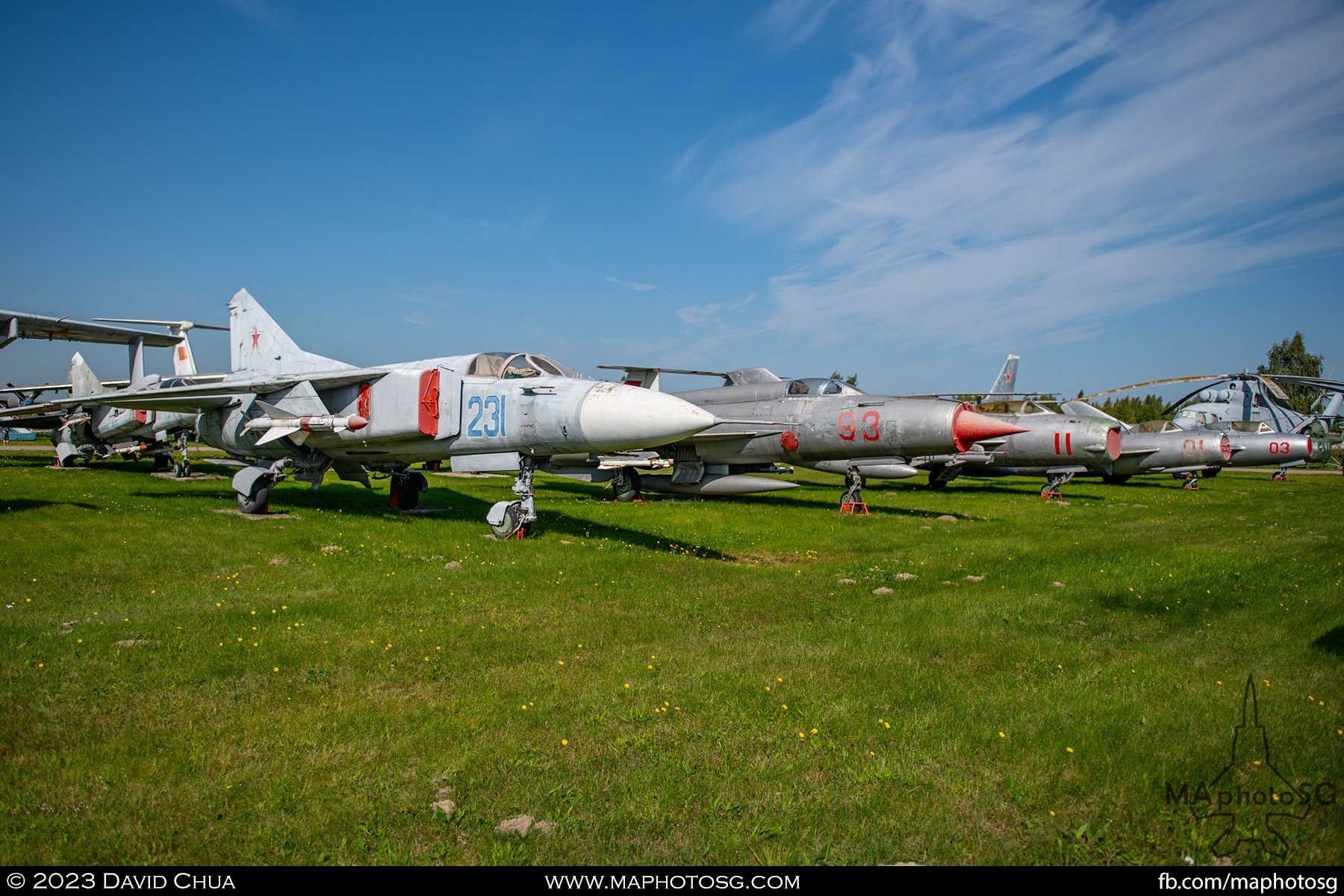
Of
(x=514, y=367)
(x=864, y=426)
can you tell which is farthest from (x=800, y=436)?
(x=514, y=367)

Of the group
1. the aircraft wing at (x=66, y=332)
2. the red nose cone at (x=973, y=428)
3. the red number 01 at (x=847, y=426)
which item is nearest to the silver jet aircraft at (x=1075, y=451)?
the red nose cone at (x=973, y=428)

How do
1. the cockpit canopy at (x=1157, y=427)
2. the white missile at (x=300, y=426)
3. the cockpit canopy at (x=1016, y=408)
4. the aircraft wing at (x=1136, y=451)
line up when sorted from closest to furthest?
the white missile at (x=300, y=426), the cockpit canopy at (x=1016, y=408), the aircraft wing at (x=1136, y=451), the cockpit canopy at (x=1157, y=427)

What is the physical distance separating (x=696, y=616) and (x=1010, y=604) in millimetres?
3330

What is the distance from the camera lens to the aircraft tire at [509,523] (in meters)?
11.2

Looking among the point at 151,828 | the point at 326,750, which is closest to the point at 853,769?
the point at 326,750

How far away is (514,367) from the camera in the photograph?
11469 mm

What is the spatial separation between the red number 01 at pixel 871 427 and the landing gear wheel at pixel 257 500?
1132 cm

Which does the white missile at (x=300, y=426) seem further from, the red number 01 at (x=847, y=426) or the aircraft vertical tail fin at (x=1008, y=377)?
the aircraft vertical tail fin at (x=1008, y=377)

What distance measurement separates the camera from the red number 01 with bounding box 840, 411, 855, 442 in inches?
600

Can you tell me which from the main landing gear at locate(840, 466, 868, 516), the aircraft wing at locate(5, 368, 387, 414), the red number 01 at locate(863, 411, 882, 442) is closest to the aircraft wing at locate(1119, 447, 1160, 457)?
the main landing gear at locate(840, 466, 868, 516)

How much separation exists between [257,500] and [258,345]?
166 inches

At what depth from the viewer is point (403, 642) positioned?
5828mm

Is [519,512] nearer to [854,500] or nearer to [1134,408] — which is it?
[854,500]

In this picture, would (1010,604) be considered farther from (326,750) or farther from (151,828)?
(151,828)
